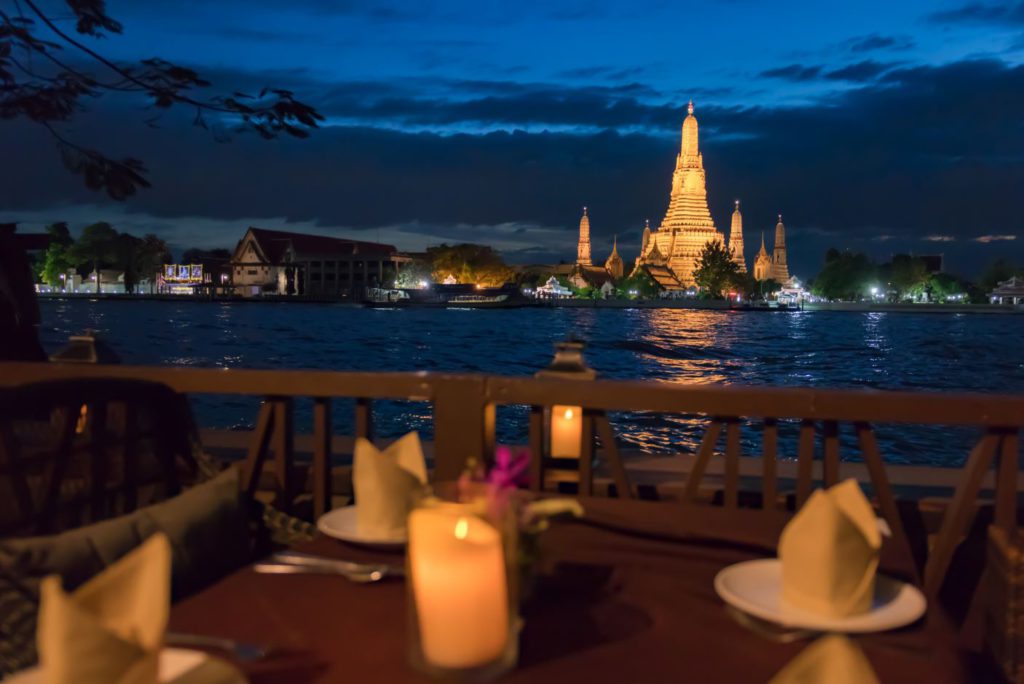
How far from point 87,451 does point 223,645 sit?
1.40 meters

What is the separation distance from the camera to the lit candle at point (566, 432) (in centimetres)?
347

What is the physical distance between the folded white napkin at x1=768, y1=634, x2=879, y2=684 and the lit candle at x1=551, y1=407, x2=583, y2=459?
2.37m

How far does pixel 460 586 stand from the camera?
1.28 meters

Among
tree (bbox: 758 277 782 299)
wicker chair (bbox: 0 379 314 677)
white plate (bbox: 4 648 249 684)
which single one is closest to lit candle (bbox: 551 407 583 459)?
wicker chair (bbox: 0 379 314 677)

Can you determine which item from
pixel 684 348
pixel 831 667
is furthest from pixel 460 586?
pixel 684 348

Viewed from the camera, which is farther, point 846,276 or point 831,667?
point 846,276

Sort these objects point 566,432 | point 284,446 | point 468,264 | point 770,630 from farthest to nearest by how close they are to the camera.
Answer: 1. point 468,264
2. point 566,432
3. point 284,446
4. point 770,630

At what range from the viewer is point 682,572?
6.32ft

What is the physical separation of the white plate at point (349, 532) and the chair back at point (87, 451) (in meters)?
0.84

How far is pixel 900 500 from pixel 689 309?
437 feet

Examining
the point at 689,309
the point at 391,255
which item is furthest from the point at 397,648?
the point at 689,309

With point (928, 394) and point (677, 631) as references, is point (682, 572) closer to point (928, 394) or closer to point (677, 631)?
point (677, 631)

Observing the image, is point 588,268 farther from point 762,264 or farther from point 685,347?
point 685,347

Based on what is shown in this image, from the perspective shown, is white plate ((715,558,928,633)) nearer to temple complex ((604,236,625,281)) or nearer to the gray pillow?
the gray pillow
